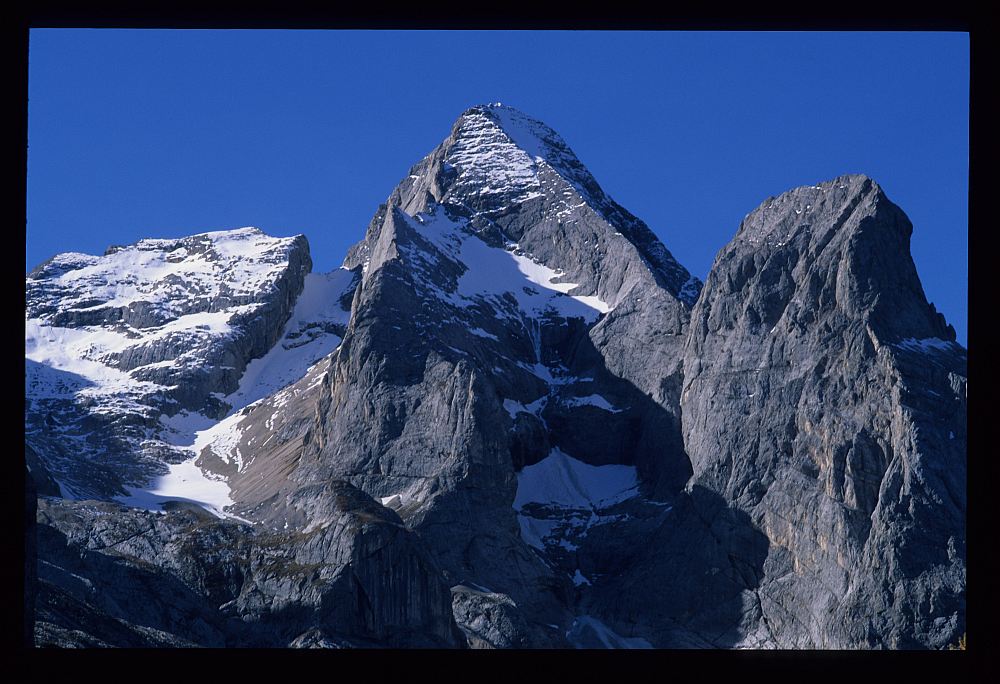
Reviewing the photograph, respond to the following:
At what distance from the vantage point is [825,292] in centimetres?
15450

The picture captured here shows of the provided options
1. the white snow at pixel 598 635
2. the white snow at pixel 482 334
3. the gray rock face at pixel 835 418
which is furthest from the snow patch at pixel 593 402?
the white snow at pixel 598 635

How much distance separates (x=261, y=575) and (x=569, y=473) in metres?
61.7

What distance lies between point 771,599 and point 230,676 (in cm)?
13496

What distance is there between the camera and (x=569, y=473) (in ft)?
588

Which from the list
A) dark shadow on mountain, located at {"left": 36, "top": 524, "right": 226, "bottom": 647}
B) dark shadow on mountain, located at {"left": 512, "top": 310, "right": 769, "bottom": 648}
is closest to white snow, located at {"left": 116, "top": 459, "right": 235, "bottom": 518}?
dark shadow on mountain, located at {"left": 36, "top": 524, "right": 226, "bottom": 647}

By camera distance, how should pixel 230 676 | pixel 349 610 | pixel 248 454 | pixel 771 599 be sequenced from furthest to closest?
1. pixel 248 454
2. pixel 771 599
3. pixel 349 610
4. pixel 230 676

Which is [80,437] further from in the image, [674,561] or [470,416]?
[674,561]

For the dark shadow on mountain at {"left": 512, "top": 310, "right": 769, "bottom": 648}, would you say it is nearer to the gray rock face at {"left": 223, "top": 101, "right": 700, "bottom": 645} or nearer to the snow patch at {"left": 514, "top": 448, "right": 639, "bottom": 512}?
the gray rock face at {"left": 223, "top": 101, "right": 700, "bottom": 645}

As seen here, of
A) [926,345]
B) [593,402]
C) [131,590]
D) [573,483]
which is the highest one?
[593,402]

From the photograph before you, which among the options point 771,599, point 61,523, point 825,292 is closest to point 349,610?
point 61,523

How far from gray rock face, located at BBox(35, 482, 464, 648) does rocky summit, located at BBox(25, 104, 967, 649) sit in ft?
0.91

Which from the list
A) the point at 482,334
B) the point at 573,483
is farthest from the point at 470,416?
the point at 482,334
